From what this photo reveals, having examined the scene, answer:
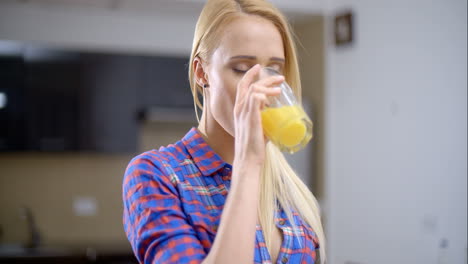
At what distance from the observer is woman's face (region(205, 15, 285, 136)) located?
0.97 metres

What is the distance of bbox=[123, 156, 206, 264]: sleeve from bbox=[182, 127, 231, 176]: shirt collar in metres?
0.12

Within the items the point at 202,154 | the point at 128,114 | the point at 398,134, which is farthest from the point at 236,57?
the point at 128,114

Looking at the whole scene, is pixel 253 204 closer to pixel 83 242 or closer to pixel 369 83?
pixel 369 83

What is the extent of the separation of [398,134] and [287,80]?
215 centimetres

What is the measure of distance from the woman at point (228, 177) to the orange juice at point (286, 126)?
0.13 ft

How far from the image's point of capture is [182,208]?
3.09 ft

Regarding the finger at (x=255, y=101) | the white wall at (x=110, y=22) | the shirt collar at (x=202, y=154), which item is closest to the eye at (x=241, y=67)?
the finger at (x=255, y=101)

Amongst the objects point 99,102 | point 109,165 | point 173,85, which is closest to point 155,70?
point 173,85

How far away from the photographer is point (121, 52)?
162 inches

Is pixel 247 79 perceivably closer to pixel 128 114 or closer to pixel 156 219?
pixel 156 219

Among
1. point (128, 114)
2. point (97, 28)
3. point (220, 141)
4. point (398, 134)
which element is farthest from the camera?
point (97, 28)

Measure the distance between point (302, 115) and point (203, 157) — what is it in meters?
0.24

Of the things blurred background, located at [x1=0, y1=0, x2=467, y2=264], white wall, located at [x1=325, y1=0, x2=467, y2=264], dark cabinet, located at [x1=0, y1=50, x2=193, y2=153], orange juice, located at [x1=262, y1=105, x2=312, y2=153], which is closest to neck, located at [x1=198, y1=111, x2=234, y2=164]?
orange juice, located at [x1=262, y1=105, x2=312, y2=153]

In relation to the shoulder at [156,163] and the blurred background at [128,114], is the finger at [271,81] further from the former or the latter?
the blurred background at [128,114]
